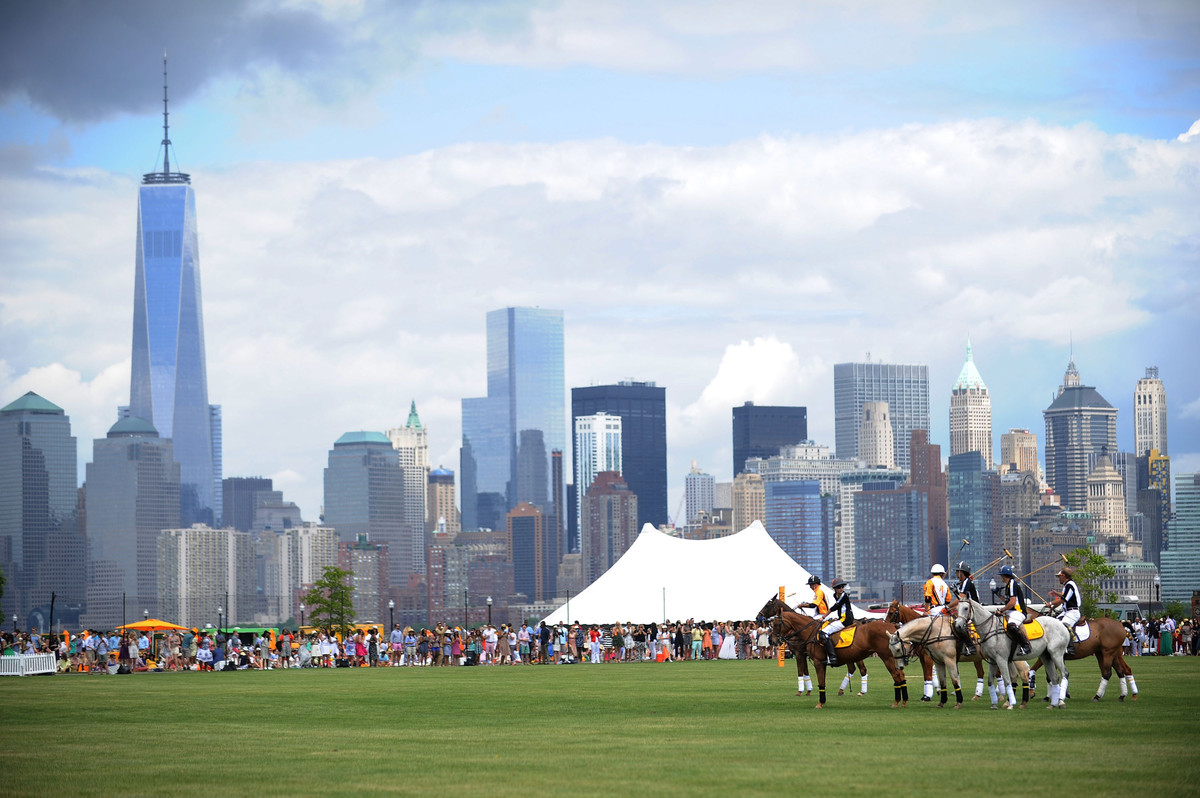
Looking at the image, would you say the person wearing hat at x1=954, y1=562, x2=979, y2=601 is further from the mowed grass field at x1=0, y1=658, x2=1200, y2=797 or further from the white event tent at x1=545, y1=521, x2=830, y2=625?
the white event tent at x1=545, y1=521, x2=830, y2=625

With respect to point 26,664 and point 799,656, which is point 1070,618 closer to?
point 799,656

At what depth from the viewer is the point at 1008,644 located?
21.9m

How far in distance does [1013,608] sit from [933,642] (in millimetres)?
1300

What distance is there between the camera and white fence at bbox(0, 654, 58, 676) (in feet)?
139

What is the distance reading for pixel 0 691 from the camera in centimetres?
3344

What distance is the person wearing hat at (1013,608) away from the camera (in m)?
21.7

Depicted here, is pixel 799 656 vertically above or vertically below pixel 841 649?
below

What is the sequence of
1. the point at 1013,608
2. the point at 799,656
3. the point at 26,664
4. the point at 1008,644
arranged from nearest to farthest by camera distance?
1. the point at 1008,644
2. the point at 1013,608
3. the point at 799,656
4. the point at 26,664

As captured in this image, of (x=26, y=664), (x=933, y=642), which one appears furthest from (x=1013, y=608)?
(x=26, y=664)

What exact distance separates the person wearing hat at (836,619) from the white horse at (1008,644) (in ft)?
8.24

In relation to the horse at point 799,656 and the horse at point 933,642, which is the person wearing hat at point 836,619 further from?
the horse at point 933,642

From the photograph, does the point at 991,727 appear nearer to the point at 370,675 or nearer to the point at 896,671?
the point at 896,671

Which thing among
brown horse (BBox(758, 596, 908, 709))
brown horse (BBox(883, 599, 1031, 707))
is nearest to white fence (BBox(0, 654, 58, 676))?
brown horse (BBox(758, 596, 908, 709))

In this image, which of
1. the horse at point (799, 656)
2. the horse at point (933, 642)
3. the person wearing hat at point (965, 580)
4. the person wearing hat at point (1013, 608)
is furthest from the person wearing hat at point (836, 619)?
the person wearing hat at point (1013, 608)
